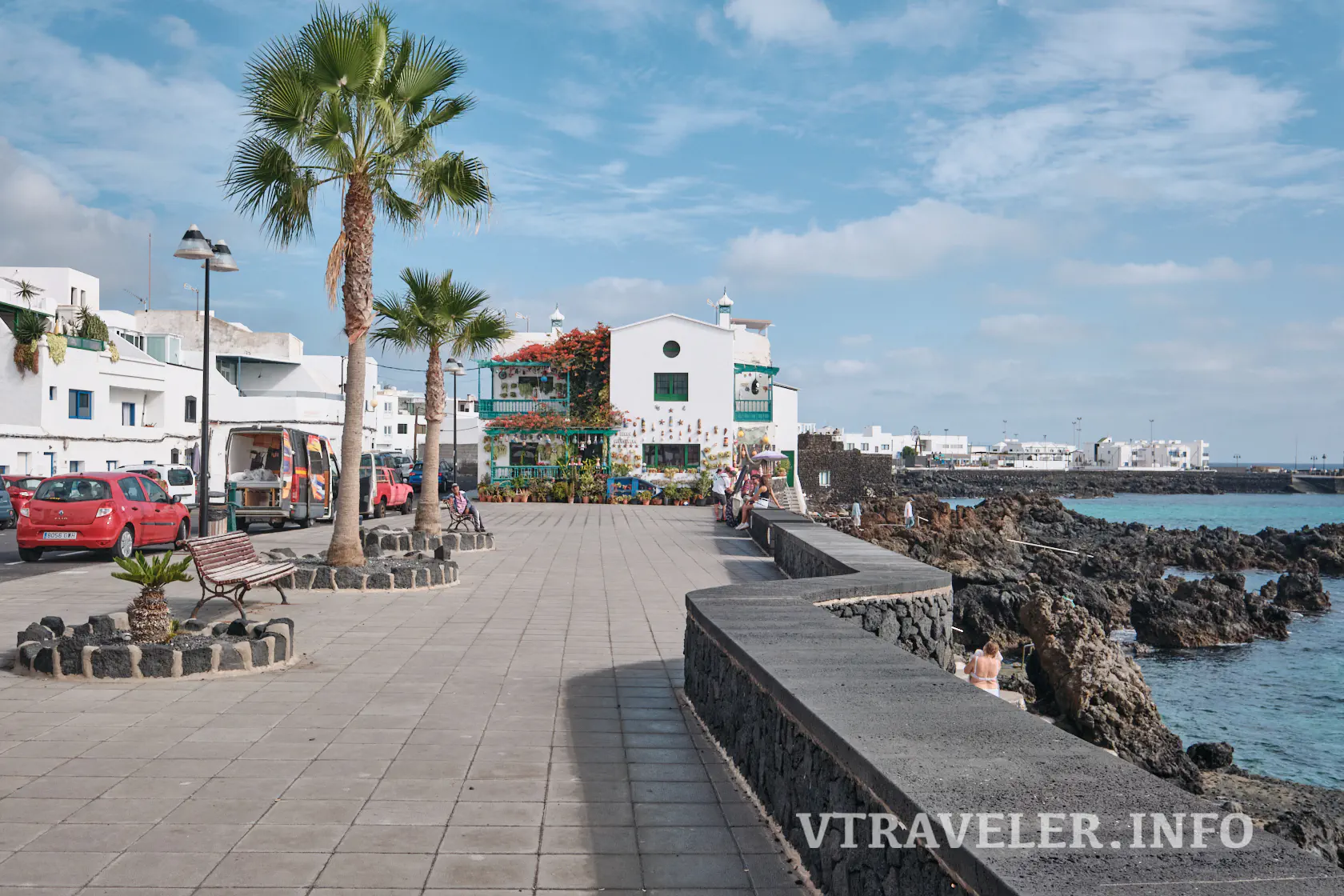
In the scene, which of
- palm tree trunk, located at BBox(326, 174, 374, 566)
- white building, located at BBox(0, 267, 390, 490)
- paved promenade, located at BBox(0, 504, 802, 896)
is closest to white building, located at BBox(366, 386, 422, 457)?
white building, located at BBox(0, 267, 390, 490)

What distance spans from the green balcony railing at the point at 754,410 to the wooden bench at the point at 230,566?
33139 millimetres

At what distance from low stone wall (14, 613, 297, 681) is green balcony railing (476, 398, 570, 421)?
34612 millimetres

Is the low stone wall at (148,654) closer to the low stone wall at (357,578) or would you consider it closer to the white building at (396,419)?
the low stone wall at (357,578)

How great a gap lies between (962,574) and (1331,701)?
7326mm

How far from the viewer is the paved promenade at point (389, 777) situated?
4.42m

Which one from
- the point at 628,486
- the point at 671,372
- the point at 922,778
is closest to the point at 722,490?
the point at 628,486

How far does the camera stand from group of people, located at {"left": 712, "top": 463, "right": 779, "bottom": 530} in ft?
83.5

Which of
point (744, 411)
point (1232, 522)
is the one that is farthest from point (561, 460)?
point (1232, 522)

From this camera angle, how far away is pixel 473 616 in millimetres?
11703

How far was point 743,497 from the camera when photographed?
27.1 m

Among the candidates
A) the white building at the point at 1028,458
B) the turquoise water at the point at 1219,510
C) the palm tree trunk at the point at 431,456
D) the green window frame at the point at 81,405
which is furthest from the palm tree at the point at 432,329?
the white building at the point at 1028,458

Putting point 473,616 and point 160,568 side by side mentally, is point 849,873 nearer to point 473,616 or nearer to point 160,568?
point 160,568

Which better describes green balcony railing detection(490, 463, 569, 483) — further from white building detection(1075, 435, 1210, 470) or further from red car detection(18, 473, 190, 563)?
white building detection(1075, 435, 1210, 470)

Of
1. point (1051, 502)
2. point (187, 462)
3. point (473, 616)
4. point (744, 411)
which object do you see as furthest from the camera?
point (1051, 502)
